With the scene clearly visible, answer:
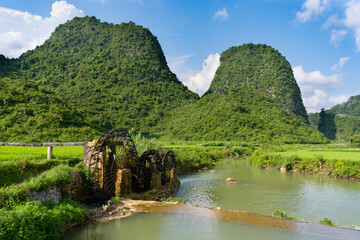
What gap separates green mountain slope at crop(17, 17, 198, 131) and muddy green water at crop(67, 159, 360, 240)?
48.6m

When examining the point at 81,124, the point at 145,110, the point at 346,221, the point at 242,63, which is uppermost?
the point at 242,63

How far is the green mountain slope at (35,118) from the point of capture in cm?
2614

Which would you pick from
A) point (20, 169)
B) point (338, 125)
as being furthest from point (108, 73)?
point (338, 125)

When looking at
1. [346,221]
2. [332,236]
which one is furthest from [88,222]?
[346,221]

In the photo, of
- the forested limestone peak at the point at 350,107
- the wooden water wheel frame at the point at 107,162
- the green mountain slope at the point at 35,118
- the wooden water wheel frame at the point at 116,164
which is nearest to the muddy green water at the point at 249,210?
the wooden water wheel frame at the point at 116,164

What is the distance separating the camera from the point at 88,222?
11.1 m

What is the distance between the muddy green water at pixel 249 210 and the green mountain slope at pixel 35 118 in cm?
1485

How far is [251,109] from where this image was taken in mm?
88812

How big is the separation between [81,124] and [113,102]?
47187mm

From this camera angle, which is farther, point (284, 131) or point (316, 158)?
point (284, 131)

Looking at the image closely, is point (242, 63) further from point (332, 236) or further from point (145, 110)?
point (332, 236)

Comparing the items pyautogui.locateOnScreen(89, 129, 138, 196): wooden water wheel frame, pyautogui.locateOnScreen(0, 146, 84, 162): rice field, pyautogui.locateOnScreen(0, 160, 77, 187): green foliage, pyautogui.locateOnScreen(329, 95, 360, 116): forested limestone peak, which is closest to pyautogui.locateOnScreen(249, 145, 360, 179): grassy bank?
pyautogui.locateOnScreen(89, 129, 138, 196): wooden water wheel frame

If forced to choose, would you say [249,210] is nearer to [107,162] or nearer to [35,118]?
[107,162]

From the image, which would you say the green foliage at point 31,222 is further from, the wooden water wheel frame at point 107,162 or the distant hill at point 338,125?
the distant hill at point 338,125
